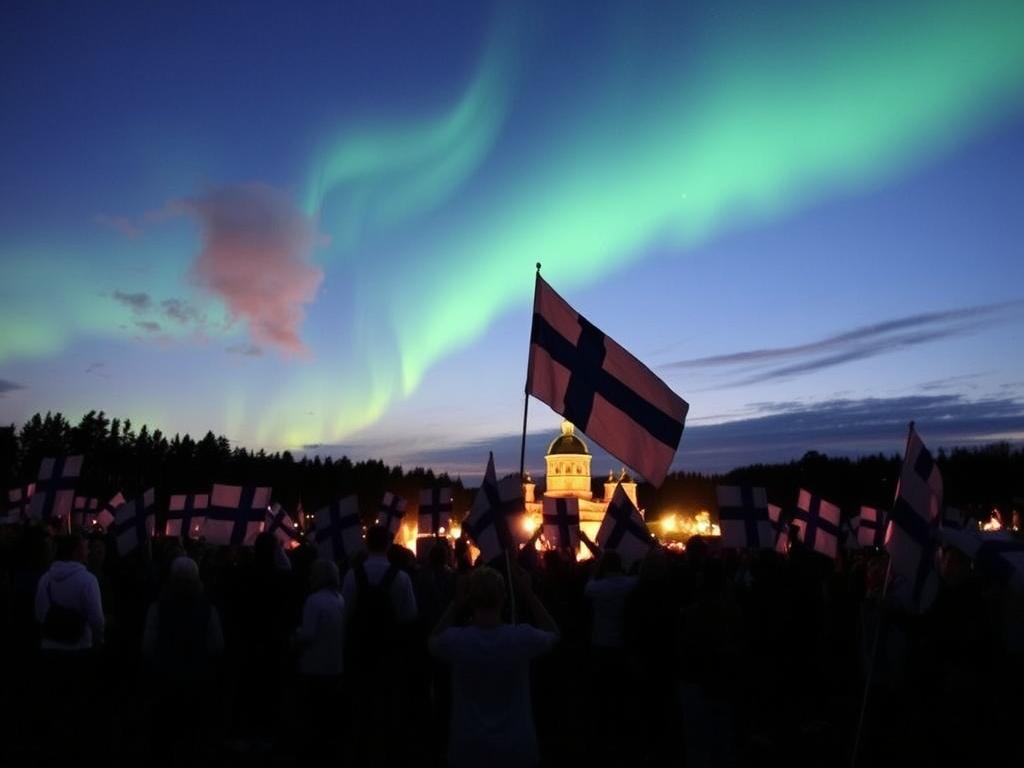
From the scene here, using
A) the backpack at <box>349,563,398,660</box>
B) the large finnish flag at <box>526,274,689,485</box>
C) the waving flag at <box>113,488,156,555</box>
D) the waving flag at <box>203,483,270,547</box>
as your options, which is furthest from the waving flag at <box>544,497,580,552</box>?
the backpack at <box>349,563,398,660</box>

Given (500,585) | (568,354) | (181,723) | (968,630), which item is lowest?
(181,723)

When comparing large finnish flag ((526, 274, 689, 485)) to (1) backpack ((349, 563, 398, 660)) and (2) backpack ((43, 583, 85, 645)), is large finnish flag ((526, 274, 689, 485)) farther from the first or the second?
(2) backpack ((43, 583, 85, 645))

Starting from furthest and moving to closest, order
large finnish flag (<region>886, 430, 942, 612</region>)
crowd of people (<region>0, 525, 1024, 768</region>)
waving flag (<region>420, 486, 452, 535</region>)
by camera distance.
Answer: waving flag (<region>420, 486, 452, 535</region>), large finnish flag (<region>886, 430, 942, 612</region>), crowd of people (<region>0, 525, 1024, 768</region>)

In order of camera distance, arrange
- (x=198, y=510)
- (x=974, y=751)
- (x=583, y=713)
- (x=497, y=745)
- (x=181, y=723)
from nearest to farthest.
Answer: (x=497, y=745) → (x=181, y=723) → (x=974, y=751) → (x=583, y=713) → (x=198, y=510)

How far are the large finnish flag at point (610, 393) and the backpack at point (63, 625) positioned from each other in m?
5.11

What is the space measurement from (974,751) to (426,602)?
6347 millimetres

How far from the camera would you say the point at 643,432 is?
912 centimetres

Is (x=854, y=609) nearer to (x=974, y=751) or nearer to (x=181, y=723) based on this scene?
(x=974, y=751)

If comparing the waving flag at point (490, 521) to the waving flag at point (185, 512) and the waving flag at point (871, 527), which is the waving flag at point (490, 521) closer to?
the waving flag at point (185, 512)

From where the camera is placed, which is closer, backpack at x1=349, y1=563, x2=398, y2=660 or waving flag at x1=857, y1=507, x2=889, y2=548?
backpack at x1=349, y1=563, x2=398, y2=660

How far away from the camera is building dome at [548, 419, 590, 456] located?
93.8 metres

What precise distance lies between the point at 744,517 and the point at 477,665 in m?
11.3

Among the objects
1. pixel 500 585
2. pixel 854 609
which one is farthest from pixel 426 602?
pixel 854 609

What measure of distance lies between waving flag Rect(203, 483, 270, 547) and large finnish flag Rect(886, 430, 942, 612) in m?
13.5
